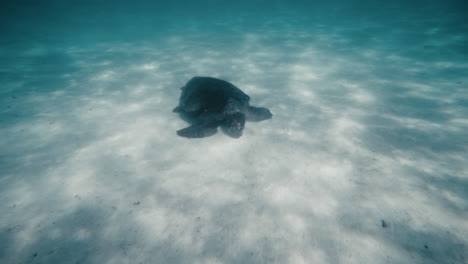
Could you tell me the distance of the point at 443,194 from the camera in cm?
289

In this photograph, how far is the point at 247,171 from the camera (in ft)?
11.2

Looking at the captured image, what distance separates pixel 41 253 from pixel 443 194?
5190mm

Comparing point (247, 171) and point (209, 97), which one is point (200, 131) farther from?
point (247, 171)

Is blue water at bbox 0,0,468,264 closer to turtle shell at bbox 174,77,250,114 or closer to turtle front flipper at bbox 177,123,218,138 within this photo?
turtle front flipper at bbox 177,123,218,138

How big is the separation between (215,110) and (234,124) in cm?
52

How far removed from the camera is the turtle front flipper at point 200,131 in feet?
13.4

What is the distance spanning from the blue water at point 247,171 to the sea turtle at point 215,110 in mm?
210

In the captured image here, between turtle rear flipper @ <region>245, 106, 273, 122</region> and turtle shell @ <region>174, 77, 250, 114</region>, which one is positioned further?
turtle rear flipper @ <region>245, 106, 273, 122</region>

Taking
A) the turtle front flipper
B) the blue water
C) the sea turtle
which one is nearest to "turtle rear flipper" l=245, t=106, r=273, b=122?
the sea turtle

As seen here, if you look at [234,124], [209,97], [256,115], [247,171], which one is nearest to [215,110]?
[209,97]

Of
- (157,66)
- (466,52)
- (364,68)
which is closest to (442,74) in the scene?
(364,68)

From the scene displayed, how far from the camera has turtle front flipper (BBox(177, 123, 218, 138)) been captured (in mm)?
4078

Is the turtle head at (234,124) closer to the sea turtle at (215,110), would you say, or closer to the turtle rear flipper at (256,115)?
the sea turtle at (215,110)

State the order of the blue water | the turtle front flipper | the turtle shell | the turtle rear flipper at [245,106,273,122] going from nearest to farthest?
the blue water < the turtle front flipper < the turtle shell < the turtle rear flipper at [245,106,273,122]
